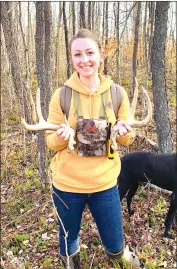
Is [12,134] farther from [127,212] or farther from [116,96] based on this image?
[116,96]

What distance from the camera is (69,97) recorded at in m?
2.57

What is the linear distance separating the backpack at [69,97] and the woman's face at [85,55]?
19 centimetres

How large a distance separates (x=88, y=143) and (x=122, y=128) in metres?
0.33

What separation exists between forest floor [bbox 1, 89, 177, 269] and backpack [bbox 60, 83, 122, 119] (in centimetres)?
96

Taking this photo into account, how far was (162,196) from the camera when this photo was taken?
5.20 meters

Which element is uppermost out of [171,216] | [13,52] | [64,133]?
[13,52]

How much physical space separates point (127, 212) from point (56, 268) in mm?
1494

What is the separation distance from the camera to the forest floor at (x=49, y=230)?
12.8 ft

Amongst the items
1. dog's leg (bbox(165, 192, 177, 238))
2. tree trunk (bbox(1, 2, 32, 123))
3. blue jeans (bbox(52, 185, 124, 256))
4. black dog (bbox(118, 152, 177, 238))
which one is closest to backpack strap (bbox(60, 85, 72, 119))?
blue jeans (bbox(52, 185, 124, 256))

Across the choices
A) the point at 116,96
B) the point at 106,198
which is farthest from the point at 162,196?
the point at 116,96

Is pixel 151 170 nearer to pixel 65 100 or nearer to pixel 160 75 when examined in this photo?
pixel 160 75

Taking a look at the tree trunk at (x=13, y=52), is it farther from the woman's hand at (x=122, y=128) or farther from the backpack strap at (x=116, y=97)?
the woman's hand at (x=122, y=128)

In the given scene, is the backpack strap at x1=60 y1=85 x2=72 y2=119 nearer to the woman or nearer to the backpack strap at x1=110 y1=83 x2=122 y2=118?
the woman

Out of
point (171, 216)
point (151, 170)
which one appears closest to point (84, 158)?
point (151, 170)
